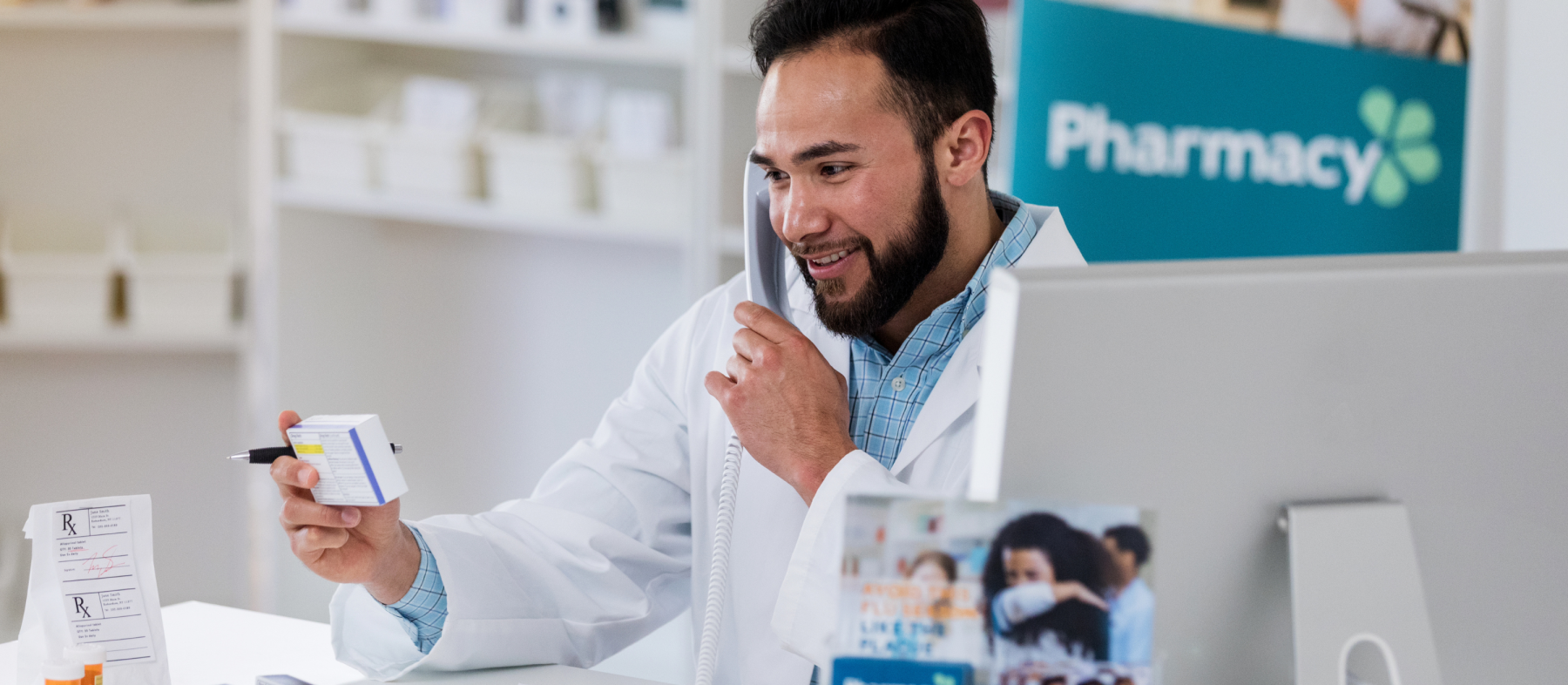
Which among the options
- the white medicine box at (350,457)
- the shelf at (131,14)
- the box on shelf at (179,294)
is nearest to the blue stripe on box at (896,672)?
the white medicine box at (350,457)

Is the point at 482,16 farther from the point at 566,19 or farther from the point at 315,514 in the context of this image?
the point at 315,514

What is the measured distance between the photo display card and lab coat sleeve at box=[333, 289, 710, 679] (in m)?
0.59

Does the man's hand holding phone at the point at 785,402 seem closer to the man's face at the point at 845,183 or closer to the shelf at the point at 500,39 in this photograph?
the man's face at the point at 845,183

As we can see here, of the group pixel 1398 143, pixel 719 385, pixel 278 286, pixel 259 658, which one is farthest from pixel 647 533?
pixel 1398 143

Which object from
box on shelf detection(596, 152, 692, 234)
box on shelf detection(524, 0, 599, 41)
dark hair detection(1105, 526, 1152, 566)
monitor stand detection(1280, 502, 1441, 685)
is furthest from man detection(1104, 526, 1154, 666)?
box on shelf detection(524, 0, 599, 41)

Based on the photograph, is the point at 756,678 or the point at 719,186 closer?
the point at 756,678

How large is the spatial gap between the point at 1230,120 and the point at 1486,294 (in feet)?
5.66

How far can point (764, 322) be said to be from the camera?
4.13 feet

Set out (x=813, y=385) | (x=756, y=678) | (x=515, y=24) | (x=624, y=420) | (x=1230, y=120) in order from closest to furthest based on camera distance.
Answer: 1. (x=813, y=385)
2. (x=756, y=678)
3. (x=624, y=420)
4. (x=1230, y=120)
5. (x=515, y=24)

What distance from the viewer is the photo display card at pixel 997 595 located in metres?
0.68

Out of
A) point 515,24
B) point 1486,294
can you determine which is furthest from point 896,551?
point 515,24

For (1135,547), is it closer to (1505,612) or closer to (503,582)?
(1505,612)

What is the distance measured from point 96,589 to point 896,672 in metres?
0.67

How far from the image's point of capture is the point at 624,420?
152 cm
